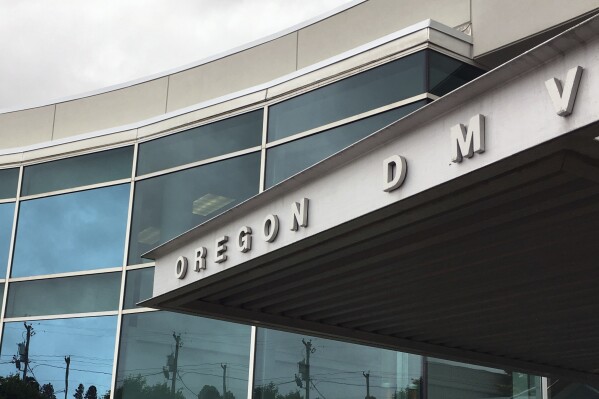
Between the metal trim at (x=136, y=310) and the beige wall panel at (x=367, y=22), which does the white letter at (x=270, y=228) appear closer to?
the beige wall panel at (x=367, y=22)

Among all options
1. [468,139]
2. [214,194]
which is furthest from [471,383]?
[468,139]

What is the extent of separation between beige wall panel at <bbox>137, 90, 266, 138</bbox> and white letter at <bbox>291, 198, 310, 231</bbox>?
22.0 ft

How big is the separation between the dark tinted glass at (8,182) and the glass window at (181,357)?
3964 mm

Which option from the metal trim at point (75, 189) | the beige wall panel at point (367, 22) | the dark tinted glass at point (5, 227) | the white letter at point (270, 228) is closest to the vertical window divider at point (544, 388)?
the beige wall panel at point (367, 22)

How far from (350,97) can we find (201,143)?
3.07 meters

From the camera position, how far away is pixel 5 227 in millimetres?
16453

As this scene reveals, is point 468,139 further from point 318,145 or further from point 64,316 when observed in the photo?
point 64,316

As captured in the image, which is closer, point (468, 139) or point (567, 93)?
point (567, 93)

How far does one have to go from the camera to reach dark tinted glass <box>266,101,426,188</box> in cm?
1176

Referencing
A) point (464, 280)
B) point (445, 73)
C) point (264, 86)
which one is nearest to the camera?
point (464, 280)

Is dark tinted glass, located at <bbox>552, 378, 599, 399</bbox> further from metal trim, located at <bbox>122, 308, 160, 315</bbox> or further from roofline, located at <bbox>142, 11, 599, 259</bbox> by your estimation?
metal trim, located at <bbox>122, 308, 160, 315</bbox>

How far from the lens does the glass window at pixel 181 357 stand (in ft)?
42.2

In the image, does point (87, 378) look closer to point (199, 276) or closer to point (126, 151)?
point (126, 151)

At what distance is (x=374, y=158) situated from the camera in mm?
6336
